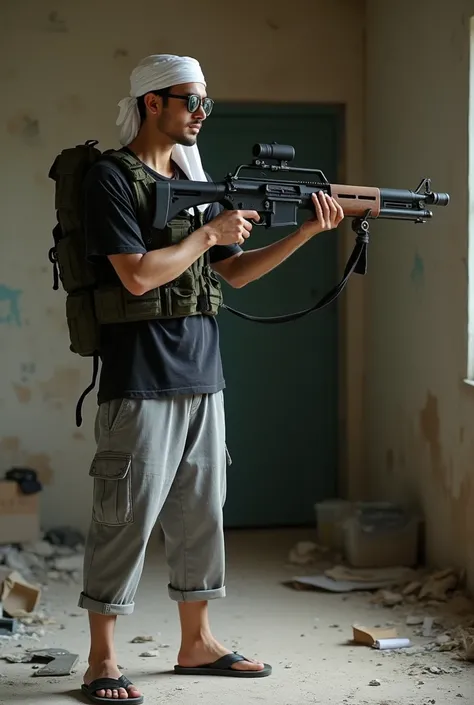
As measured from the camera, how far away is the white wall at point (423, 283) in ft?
12.3

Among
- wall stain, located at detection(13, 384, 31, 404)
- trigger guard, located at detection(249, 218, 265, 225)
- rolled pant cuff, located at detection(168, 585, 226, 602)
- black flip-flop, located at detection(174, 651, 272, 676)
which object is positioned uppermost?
trigger guard, located at detection(249, 218, 265, 225)

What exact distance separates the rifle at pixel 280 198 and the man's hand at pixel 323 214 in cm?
2

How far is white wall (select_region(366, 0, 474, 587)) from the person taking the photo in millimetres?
3756

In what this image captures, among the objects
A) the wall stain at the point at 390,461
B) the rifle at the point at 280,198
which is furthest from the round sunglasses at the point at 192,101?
the wall stain at the point at 390,461

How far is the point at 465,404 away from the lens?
3752mm

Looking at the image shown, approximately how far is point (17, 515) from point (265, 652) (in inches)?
60.0

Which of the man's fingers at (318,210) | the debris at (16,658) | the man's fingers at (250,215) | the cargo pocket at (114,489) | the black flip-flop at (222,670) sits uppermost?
the man's fingers at (318,210)

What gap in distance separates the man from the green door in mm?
1986

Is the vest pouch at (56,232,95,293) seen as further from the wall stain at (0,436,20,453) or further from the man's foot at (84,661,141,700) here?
the wall stain at (0,436,20,453)

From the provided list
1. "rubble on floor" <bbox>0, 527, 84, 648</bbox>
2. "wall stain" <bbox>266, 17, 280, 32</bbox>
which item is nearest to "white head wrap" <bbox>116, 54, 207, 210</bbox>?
"rubble on floor" <bbox>0, 527, 84, 648</bbox>

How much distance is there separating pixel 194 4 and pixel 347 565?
246 cm

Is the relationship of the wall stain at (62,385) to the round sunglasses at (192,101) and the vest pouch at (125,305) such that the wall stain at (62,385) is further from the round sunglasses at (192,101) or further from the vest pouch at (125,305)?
the round sunglasses at (192,101)

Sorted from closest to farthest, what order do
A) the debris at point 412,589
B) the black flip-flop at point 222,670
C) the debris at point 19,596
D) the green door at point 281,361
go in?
1. the black flip-flop at point 222,670
2. the debris at point 19,596
3. the debris at point 412,589
4. the green door at point 281,361

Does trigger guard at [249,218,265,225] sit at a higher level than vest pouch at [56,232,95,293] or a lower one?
higher
